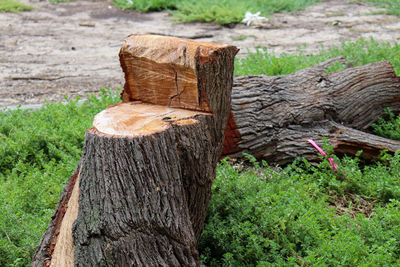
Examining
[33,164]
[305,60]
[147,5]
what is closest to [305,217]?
[33,164]

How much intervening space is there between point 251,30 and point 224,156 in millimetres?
6011

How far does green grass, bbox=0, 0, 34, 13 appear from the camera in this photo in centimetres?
1082

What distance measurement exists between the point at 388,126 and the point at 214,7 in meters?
→ 6.73

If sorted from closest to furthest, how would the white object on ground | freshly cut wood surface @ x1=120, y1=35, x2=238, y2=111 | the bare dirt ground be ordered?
freshly cut wood surface @ x1=120, y1=35, x2=238, y2=111
the bare dirt ground
the white object on ground

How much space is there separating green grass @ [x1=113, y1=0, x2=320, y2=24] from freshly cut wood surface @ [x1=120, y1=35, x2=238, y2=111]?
23.7ft

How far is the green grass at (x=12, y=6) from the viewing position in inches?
426

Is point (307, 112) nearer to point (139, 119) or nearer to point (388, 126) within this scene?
point (388, 126)

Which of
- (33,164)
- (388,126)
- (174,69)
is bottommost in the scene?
(33,164)

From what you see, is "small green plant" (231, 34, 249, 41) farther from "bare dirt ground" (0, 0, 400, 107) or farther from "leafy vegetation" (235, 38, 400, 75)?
"leafy vegetation" (235, 38, 400, 75)

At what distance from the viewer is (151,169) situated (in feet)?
7.88

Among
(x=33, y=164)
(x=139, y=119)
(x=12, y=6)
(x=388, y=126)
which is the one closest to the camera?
(x=139, y=119)

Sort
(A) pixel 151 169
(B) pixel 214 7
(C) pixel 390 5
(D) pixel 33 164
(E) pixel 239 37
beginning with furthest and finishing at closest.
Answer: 1. (C) pixel 390 5
2. (B) pixel 214 7
3. (E) pixel 239 37
4. (D) pixel 33 164
5. (A) pixel 151 169

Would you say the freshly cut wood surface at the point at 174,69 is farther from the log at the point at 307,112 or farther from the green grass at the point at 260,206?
the log at the point at 307,112

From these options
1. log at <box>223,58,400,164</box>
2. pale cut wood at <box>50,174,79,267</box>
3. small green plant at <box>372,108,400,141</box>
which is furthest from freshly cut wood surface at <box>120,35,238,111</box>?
small green plant at <box>372,108,400,141</box>
